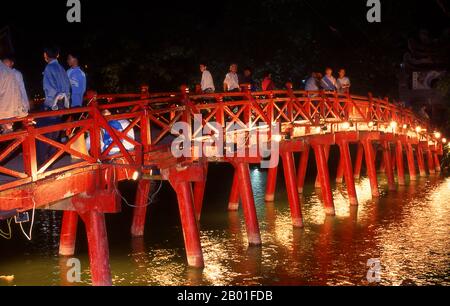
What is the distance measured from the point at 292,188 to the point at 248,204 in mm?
2510

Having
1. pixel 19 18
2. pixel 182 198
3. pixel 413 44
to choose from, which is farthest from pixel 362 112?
pixel 413 44

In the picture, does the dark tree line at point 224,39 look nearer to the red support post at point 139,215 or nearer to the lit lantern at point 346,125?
the lit lantern at point 346,125

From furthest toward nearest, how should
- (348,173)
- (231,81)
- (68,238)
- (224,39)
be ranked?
(224,39), (348,173), (231,81), (68,238)

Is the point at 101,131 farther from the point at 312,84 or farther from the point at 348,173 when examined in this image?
the point at 348,173

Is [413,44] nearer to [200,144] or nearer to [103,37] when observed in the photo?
[103,37]

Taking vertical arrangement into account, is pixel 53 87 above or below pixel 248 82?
below

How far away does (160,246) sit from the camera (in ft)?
60.6

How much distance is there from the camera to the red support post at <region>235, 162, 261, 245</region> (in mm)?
17625

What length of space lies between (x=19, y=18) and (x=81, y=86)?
813 inches

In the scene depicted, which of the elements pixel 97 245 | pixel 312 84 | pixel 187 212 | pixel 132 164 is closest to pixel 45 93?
pixel 132 164

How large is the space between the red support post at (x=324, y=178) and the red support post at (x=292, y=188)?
1.74 meters

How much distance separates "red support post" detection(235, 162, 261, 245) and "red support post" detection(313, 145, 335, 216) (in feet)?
14.0

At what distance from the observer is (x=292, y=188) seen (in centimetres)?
1972

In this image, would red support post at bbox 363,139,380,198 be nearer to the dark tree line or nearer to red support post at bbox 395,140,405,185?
red support post at bbox 395,140,405,185
